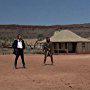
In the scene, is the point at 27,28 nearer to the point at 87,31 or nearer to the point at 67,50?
the point at 87,31

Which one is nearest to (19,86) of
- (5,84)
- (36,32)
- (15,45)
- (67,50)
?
(5,84)

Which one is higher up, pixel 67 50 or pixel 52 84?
pixel 52 84

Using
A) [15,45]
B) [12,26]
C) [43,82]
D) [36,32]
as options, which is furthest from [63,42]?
[12,26]

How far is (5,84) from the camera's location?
1355cm

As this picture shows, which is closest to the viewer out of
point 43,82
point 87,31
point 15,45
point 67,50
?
point 43,82

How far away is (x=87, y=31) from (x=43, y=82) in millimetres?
108558

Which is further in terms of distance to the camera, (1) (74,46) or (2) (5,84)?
(1) (74,46)

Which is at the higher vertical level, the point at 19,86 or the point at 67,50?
the point at 19,86

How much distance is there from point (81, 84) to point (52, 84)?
3.38 feet

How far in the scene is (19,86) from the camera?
12.9m

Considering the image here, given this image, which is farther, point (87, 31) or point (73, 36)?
point (87, 31)

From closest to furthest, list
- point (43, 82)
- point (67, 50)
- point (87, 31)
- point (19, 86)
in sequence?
point (19, 86) < point (43, 82) < point (67, 50) < point (87, 31)

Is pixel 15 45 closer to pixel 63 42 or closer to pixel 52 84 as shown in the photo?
pixel 52 84

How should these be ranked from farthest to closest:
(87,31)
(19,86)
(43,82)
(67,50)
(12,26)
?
(12,26)
(87,31)
(67,50)
(43,82)
(19,86)
